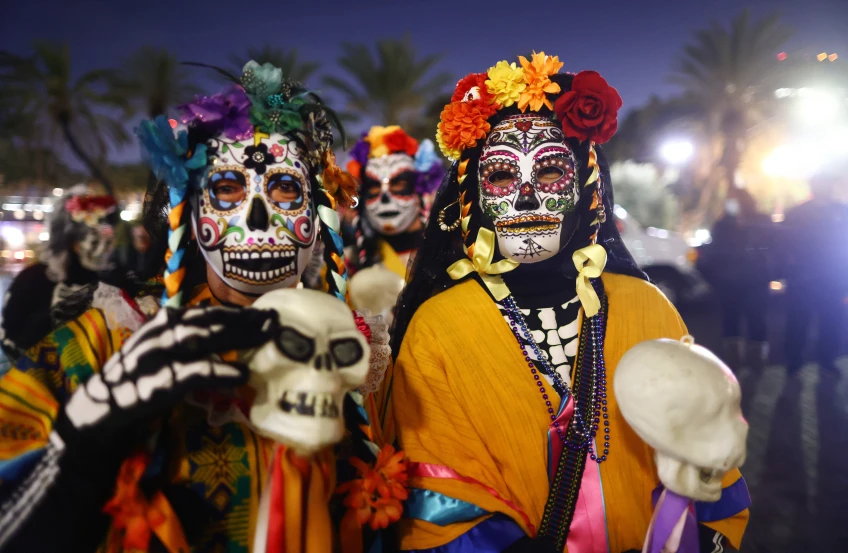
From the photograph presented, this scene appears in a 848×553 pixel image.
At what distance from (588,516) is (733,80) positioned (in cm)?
1910

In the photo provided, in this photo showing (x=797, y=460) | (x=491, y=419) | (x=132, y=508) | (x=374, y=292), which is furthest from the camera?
(x=797, y=460)

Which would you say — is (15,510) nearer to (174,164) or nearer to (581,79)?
(174,164)

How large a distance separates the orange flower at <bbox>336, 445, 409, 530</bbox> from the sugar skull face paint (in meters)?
0.88

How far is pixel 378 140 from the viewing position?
4.85 metres

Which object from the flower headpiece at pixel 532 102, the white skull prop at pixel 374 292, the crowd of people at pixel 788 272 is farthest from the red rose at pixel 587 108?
the crowd of people at pixel 788 272

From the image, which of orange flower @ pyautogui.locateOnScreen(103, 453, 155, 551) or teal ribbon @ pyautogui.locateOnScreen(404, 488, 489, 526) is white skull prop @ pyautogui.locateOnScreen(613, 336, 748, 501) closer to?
teal ribbon @ pyautogui.locateOnScreen(404, 488, 489, 526)

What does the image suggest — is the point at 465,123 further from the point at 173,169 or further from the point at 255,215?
the point at 173,169

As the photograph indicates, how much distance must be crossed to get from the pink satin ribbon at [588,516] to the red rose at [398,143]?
3.31m

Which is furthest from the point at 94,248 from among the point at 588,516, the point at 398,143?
the point at 588,516

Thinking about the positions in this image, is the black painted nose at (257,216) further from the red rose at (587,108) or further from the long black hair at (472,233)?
the red rose at (587,108)

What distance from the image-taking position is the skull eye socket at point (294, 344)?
1.38 metres

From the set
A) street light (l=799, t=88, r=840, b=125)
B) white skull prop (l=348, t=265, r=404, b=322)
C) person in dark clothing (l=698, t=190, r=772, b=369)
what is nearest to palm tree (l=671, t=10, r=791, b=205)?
street light (l=799, t=88, r=840, b=125)

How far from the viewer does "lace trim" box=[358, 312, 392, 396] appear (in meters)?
1.98

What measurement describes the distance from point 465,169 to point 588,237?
0.56m
